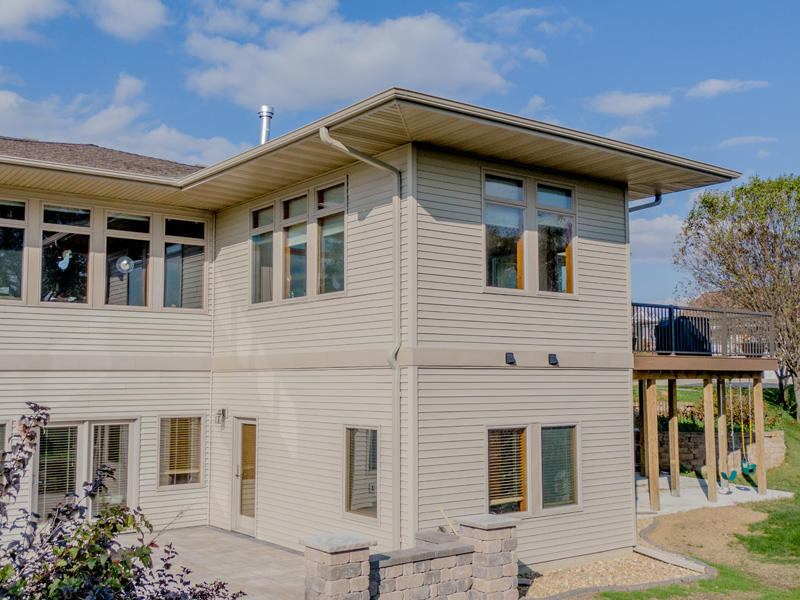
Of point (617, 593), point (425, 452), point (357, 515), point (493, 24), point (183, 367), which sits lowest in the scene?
point (617, 593)

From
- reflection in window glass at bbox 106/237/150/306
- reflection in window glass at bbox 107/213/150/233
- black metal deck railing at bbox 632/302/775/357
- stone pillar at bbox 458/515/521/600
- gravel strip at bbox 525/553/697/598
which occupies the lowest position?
gravel strip at bbox 525/553/697/598

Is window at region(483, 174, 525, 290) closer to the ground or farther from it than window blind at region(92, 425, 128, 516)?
farther from it

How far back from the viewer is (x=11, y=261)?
11.3m

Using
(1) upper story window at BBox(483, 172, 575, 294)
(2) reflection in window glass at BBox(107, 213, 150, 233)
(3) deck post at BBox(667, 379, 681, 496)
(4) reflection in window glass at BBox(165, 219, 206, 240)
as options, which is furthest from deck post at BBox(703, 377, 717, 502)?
(2) reflection in window glass at BBox(107, 213, 150, 233)

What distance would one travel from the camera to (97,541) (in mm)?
3795

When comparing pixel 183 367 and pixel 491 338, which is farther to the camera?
pixel 183 367

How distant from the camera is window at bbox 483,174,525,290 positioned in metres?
10.0

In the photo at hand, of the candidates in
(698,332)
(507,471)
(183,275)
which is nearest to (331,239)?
(183,275)

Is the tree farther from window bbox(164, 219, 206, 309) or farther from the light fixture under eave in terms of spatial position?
the light fixture under eave

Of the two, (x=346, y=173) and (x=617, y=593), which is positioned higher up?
(x=346, y=173)

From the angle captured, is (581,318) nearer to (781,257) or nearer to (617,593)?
(617,593)

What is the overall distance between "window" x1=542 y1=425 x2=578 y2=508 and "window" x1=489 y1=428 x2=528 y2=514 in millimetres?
340

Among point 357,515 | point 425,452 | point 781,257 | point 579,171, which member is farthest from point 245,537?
point 781,257

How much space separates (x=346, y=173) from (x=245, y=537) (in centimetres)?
555
